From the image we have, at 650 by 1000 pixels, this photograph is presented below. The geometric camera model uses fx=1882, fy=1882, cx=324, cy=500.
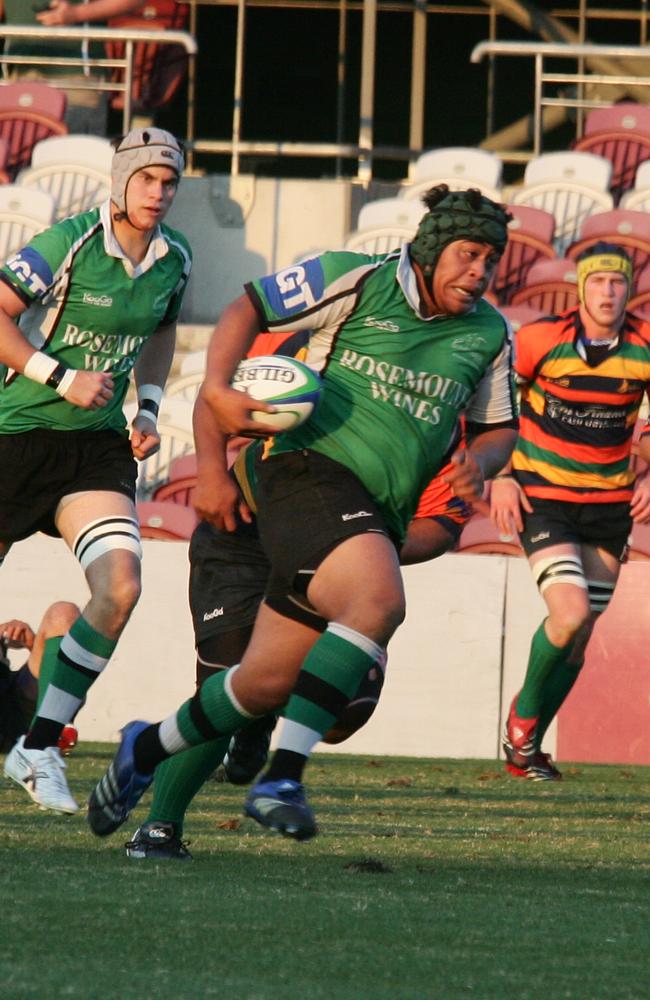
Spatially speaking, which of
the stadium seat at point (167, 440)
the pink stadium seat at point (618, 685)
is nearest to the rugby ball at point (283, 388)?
the pink stadium seat at point (618, 685)

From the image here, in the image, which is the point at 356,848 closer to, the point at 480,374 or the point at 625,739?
the point at 480,374

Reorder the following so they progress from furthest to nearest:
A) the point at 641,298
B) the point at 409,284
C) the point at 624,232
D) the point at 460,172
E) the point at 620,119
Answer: the point at 620,119
the point at 460,172
the point at 624,232
the point at 641,298
the point at 409,284

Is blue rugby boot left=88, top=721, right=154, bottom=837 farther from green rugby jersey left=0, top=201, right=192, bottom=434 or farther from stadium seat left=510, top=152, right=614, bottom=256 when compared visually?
stadium seat left=510, top=152, right=614, bottom=256

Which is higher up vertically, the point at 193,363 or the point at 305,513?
the point at 305,513

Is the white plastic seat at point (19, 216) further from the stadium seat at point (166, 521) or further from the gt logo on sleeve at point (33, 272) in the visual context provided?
the gt logo on sleeve at point (33, 272)

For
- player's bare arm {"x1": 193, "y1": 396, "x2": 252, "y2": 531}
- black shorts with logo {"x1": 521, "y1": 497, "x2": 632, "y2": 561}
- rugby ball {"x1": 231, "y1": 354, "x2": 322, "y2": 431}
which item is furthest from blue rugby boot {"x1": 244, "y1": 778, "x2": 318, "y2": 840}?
black shorts with logo {"x1": 521, "y1": 497, "x2": 632, "y2": 561}

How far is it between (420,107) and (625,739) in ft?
24.5

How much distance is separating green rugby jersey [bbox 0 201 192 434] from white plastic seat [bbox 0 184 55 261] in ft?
22.9

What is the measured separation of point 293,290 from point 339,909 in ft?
5.30

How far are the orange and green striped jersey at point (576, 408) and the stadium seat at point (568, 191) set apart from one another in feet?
18.6

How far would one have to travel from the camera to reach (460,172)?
13578 mm

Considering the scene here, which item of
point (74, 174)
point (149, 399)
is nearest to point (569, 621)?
point (149, 399)

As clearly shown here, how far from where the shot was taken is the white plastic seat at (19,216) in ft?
42.3

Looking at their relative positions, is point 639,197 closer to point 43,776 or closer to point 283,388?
point 43,776
